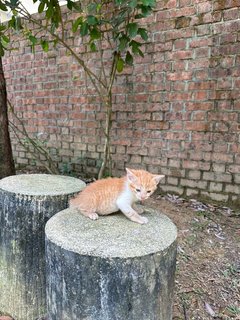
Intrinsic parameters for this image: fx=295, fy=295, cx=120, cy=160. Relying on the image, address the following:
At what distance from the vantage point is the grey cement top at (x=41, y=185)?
1970 millimetres

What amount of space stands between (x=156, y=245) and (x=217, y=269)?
1.14m

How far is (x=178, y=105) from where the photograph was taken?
3330 millimetres

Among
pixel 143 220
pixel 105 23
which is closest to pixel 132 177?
pixel 143 220

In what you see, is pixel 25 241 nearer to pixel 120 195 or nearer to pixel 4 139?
pixel 120 195

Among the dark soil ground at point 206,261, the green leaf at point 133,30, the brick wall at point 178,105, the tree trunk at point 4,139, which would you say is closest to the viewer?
the dark soil ground at point 206,261

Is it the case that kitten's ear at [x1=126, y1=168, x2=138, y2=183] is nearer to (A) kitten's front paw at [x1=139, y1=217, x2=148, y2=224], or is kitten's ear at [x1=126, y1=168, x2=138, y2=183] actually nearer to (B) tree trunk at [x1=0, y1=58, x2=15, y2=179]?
(A) kitten's front paw at [x1=139, y1=217, x2=148, y2=224]

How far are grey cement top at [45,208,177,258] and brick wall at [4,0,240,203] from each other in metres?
1.60

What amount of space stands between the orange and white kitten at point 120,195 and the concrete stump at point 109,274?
7.8 inches

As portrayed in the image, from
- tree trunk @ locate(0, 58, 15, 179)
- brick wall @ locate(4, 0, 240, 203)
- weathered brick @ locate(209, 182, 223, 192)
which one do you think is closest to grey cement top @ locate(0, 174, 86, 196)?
tree trunk @ locate(0, 58, 15, 179)

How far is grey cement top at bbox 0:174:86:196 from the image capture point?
1.97 m

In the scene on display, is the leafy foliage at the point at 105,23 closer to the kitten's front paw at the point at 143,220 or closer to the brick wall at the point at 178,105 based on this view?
the brick wall at the point at 178,105

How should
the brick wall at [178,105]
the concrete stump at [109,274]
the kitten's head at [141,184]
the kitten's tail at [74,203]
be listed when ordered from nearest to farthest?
the concrete stump at [109,274]
the kitten's head at [141,184]
the kitten's tail at [74,203]
the brick wall at [178,105]

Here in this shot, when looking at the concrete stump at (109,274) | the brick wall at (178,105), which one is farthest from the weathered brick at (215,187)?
the concrete stump at (109,274)

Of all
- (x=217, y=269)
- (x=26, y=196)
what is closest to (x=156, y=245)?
(x=26, y=196)
